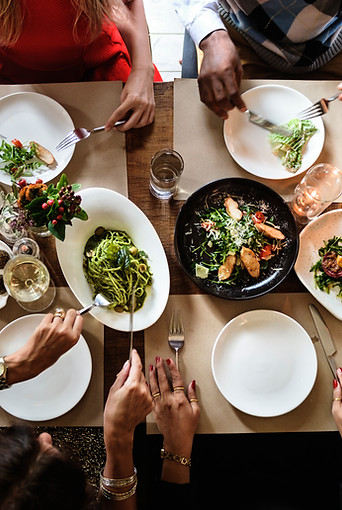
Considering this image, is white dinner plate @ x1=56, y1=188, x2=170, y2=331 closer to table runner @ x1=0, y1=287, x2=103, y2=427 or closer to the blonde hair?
table runner @ x1=0, y1=287, x2=103, y2=427

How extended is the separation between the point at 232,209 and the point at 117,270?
0.48 m

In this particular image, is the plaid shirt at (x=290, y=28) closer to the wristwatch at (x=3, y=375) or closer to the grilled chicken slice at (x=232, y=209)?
the grilled chicken slice at (x=232, y=209)

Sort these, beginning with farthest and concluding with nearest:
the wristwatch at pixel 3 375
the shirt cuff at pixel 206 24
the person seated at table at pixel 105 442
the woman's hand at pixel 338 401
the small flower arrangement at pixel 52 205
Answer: the shirt cuff at pixel 206 24
the woman's hand at pixel 338 401
the wristwatch at pixel 3 375
the small flower arrangement at pixel 52 205
the person seated at table at pixel 105 442

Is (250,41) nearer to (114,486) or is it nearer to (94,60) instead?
(94,60)

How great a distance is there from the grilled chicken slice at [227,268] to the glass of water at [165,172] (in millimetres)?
324

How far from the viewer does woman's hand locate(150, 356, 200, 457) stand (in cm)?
151

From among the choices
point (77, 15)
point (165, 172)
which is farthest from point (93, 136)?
point (77, 15)

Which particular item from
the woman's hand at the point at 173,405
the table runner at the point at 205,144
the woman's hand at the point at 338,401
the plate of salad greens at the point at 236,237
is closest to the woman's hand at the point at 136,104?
the table runner at the point at 205,144

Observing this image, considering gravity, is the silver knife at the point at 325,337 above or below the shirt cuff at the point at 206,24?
below

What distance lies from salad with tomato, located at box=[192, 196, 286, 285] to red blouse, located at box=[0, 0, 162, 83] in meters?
0.83

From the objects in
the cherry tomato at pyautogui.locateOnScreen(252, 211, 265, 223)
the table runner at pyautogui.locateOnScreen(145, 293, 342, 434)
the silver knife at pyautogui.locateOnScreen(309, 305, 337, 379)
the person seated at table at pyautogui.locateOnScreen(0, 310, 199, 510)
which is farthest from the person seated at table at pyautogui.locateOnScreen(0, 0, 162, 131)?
the silver knife at pyautogui.locateOnScreen(309, 305, 337, 379)

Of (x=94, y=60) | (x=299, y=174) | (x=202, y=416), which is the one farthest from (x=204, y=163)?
(x=202, y=416)

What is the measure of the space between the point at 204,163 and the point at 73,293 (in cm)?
70

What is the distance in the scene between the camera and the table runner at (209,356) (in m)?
1.53
